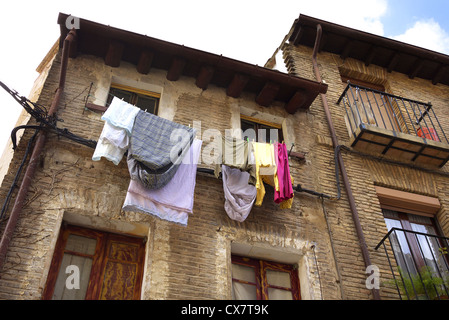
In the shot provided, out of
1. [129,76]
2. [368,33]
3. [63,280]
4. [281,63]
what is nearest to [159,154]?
[63,280]

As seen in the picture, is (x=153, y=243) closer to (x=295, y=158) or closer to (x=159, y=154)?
(x=159, y=154)

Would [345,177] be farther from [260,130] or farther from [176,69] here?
[176,69]

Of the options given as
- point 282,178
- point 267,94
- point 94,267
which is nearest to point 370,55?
point 267,94

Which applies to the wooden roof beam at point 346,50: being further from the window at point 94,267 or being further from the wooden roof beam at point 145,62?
the window at point 94,267

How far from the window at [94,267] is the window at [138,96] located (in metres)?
2.57

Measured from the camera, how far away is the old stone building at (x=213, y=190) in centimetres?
554

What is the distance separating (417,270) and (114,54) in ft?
19.0

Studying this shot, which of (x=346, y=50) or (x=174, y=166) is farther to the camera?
(x=346, y=50)

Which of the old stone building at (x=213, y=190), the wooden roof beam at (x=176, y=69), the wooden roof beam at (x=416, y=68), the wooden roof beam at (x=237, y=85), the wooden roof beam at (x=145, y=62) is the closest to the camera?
the old stone building at (x=213, y=190)

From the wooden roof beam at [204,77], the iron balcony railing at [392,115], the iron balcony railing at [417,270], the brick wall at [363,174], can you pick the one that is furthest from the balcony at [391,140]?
the wooden roof beam at [204,77]


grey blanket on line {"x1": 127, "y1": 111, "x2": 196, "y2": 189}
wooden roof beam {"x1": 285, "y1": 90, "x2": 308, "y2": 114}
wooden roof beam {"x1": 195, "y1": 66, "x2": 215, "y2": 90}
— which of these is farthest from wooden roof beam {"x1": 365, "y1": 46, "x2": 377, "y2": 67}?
grey blanket on line {"x1": 127, "y1": 111, "x2": 196, "y2": 189}

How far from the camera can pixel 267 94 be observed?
326 inches

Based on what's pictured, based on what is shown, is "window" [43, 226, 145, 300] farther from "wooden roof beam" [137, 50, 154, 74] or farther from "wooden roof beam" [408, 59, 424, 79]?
"wooden roof beam" [408, 59, 424, 79]

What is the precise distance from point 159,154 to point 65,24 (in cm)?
321
